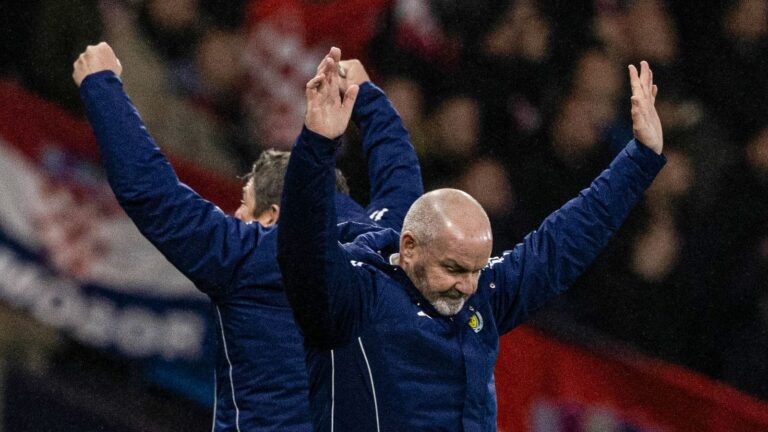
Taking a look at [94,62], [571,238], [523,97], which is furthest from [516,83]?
[94,62]

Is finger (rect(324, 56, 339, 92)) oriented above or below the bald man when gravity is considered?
above

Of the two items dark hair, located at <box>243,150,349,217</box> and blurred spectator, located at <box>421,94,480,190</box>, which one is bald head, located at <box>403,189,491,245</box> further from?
blurred spectator, located at <box>421,94,480,190</box>

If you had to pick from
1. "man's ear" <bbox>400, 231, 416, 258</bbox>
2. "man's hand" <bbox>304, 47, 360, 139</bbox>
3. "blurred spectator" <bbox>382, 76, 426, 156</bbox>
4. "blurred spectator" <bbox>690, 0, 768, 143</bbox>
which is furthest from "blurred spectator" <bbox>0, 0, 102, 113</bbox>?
"man's hand" <bbox>304, 47, 360, 139</bbox>

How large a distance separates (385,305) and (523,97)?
288 centimetres

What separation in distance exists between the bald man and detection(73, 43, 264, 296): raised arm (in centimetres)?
33

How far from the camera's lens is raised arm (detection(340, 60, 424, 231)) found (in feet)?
9.92

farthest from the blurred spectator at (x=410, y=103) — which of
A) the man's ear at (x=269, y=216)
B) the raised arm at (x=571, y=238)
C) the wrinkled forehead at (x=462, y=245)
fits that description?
the wrinkled forehead at (x=462, y=245)

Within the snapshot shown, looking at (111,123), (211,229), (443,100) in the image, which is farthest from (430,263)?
(443,100)

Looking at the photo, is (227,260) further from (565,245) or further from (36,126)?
(36,126)

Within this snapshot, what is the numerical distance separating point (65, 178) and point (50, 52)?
828 mm

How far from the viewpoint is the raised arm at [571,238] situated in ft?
8.52

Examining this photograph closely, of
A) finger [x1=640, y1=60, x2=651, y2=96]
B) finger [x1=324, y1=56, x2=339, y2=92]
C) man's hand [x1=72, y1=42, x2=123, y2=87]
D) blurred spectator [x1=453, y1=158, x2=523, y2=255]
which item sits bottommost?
blurred spectator [x1=453, y1=158, x2=523, y2=255]

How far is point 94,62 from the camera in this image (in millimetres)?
2545

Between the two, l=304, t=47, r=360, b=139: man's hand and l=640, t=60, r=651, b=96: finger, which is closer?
l=304, t=47, r=360, b=139: man's hand
